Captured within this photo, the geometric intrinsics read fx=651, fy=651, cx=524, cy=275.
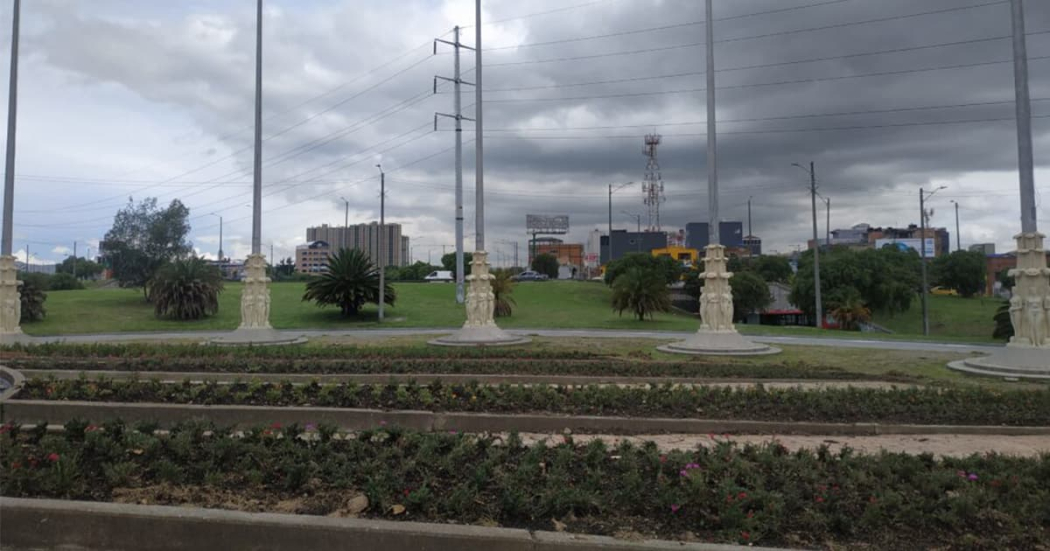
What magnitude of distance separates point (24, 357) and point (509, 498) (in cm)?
1572

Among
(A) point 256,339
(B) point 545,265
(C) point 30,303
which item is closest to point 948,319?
(A) point 256,339

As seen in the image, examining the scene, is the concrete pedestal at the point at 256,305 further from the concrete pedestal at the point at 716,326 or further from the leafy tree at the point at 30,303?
the leafy tree at the point at 30,303

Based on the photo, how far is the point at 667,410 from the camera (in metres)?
8.70

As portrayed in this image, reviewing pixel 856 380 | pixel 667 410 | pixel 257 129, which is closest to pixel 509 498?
pixel 667 410

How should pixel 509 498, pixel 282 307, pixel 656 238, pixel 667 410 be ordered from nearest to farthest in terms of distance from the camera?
pixel 509 498 < pixel 667 410 < pixel 282 307 < pixel 656 238

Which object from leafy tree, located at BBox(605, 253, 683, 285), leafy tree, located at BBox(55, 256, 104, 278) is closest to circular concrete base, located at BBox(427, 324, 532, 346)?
leafy tree, located at BBox(605, 253, 683, 285)

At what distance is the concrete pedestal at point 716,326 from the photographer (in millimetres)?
18359

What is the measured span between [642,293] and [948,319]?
3375cm

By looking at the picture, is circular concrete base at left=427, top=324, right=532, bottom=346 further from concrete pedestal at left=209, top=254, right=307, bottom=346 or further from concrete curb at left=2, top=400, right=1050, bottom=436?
concrete curb at left=2, top=400, right=1050, bottom=436

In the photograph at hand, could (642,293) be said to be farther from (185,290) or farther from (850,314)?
(185,290)

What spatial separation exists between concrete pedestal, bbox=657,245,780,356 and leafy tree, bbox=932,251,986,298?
212 feet

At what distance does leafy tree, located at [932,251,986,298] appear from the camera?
229 ft

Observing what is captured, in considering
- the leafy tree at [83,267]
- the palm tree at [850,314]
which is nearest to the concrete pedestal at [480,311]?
the palm tree at [850,314]

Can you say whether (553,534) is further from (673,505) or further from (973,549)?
(973,549)
